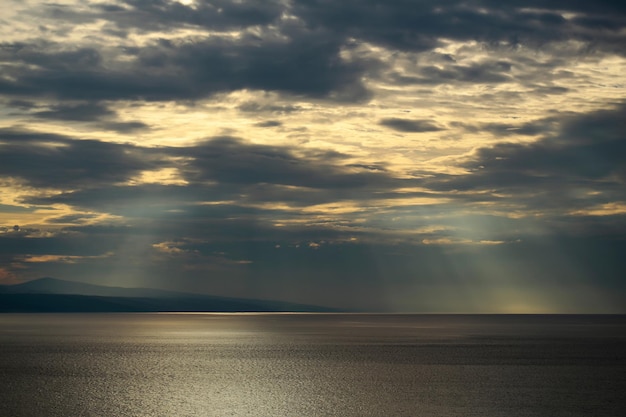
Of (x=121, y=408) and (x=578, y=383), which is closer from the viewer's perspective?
(x=121, y=408)

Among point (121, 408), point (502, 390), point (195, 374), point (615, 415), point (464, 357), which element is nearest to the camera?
point (615, 415)

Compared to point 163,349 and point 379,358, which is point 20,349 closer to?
point 163,349

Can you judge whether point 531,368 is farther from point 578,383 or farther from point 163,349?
point 163,349

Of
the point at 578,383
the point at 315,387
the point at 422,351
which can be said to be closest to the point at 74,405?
the point at 315,387

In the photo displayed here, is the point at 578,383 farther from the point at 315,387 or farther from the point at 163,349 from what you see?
the point at 163,349

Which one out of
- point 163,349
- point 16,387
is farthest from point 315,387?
point 163,349

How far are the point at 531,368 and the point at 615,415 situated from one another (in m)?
40.9

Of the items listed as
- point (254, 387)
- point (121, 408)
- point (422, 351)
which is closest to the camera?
point (121, 408)

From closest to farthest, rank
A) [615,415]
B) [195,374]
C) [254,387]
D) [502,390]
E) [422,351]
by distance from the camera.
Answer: [615,415], [502,390], [254,387], [195,374], [422,351]

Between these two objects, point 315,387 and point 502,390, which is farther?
point 315,387

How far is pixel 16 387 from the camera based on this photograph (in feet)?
243

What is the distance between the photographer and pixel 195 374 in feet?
293

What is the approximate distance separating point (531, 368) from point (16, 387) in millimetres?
59466

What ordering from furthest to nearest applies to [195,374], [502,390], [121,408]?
[195,374] < [502,390] < [121,408]
